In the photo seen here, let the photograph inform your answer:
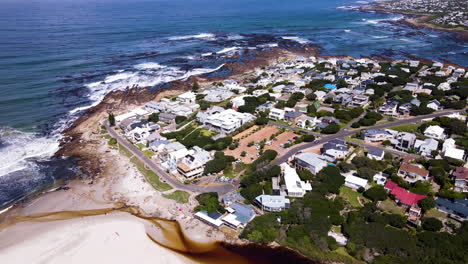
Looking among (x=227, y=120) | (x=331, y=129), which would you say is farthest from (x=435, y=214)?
(x=227, y=120)

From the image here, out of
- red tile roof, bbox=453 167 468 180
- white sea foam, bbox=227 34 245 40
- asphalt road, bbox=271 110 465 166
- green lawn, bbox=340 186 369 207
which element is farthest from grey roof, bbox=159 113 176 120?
white sea foam, bbox=227 34 245 40

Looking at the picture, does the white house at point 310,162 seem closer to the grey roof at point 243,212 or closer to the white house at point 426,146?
the grey roof at point 243,212

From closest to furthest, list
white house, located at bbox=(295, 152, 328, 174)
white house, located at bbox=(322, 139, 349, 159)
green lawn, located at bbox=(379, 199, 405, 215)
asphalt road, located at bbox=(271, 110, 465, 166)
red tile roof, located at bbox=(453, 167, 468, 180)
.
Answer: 1. green lawn, located at bbox=(379, 199, 405, 215)
2. red tile roof, located at bbox=(453, 167, 468, 180)
3. white house, located at bbox=(295, 152, 328, 174)
4. white house, located at bbox=(322, 139, 349, 159)
5. asphalt road, located at bbox=(271, 110, 465, 166)

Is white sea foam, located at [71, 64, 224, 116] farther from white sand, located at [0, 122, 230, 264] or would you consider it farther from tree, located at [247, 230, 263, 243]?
tree, located at [247, 230, 263, 243]

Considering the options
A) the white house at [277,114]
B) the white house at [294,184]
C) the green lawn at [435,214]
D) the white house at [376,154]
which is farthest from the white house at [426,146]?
the white house at [277,114]

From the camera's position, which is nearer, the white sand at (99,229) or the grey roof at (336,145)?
the white sand at (99,229)

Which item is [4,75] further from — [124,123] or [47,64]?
[124,123]
